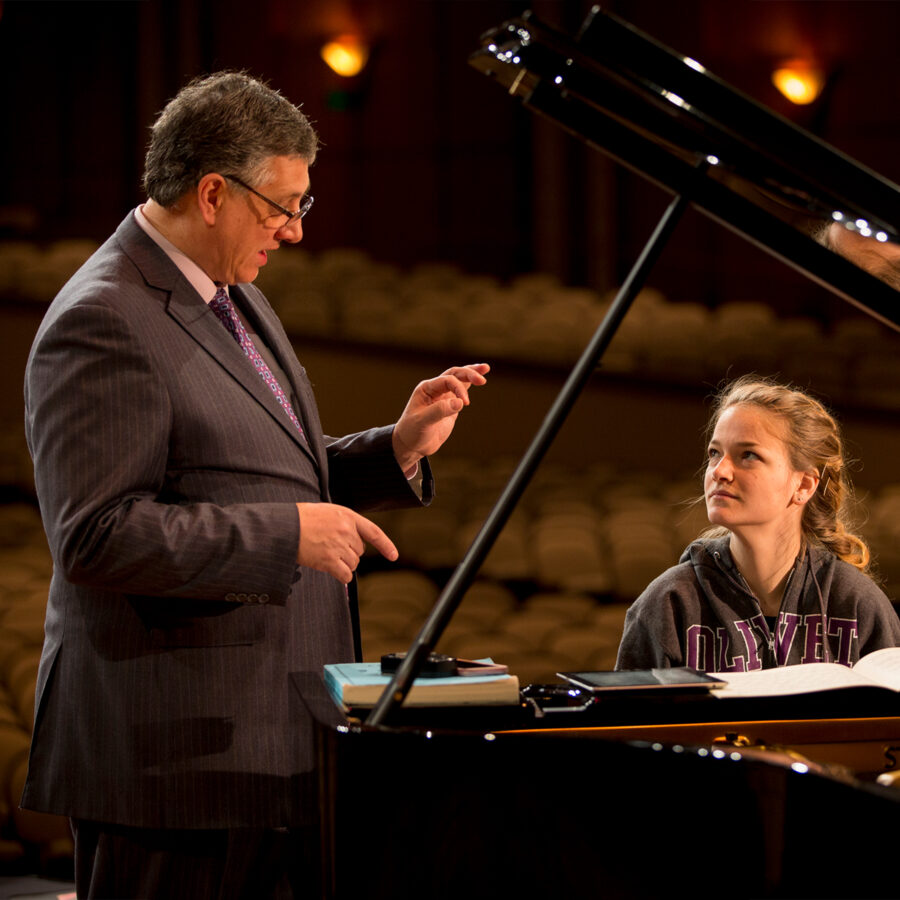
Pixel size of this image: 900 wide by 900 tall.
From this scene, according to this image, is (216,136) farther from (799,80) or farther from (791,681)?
(799,80)

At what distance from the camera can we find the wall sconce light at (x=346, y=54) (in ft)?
21.8

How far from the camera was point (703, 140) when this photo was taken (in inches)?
→ 48.2

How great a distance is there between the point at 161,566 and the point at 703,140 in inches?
29.8

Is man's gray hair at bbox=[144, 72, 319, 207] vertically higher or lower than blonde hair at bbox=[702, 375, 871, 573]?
higher

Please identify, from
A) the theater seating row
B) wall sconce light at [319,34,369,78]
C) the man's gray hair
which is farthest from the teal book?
wall sconce light at [319,34,369,78]

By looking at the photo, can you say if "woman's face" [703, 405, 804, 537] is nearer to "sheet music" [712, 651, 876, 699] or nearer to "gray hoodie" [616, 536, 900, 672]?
"gray hoodie" [616, 536, 900, 672]

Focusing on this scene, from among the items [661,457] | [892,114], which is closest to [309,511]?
[661,457]

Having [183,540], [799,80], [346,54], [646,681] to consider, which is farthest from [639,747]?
[346,54]

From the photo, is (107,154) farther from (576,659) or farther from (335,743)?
(335,743)

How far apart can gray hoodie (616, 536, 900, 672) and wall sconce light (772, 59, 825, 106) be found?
498 cm

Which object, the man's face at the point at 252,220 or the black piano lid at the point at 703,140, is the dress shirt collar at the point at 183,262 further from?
the black piano lid at the point at 703,140

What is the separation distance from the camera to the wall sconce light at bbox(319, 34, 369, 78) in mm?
6633

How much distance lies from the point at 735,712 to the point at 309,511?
21.1 inches

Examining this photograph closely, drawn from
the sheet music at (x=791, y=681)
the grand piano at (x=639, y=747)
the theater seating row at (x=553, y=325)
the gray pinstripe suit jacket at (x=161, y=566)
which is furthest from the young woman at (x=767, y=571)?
the theater seating row at (x=553, y=325)
